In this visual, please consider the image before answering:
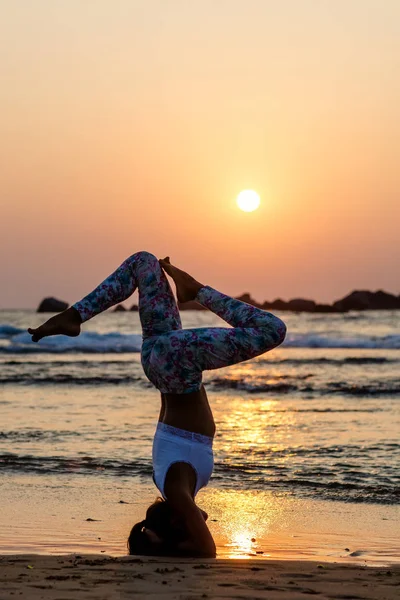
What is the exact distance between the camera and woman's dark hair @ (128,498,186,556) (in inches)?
238

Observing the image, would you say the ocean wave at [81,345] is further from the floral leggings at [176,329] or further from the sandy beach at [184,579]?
the sandy beach at [184,579]

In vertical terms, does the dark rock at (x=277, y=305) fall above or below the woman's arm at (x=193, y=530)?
above

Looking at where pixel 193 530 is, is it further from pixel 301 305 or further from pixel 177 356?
pixel 301 305

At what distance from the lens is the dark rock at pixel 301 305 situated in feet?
311

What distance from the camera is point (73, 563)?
5.63 metres

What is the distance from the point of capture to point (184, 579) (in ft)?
16.9

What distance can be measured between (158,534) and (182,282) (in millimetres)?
1667

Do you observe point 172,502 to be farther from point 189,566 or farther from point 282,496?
point 282,496

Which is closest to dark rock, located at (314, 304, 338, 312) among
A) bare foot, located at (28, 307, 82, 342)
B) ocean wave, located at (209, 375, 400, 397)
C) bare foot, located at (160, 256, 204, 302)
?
ocean wave, located at (209, 375, 400, 397)

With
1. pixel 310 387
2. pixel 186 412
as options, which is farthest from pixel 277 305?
pixel 186 412

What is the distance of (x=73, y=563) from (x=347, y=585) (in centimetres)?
167

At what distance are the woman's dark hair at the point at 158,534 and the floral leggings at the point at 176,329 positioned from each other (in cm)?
80

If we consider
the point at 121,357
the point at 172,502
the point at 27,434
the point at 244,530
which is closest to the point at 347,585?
the point at 172,502

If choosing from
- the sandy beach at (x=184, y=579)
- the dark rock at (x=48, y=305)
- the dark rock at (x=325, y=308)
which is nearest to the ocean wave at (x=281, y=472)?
the sandy beach at (x=184, y=579)
